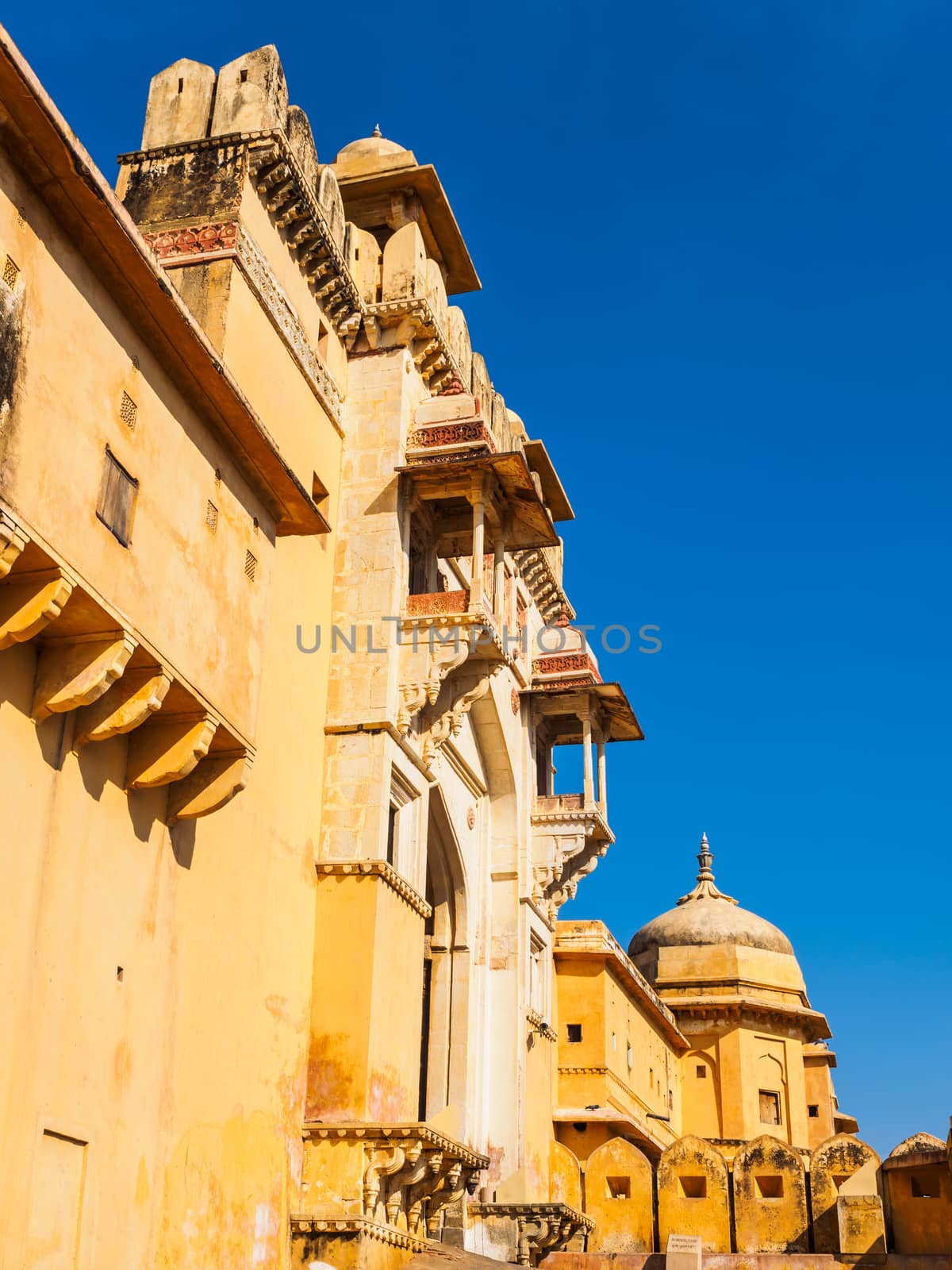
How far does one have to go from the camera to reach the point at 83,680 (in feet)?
31.2

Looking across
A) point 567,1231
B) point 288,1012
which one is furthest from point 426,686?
point 567,1231

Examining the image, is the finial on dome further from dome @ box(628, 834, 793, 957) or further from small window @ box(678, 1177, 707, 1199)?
small window @ box(678, 1177, 707, 1199)

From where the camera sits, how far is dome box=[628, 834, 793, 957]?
36.1 meters

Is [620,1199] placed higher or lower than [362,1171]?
higher

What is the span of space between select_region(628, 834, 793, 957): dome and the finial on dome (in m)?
0.38

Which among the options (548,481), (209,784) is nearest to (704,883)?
(548,481)

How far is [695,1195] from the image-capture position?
1925 centimetres

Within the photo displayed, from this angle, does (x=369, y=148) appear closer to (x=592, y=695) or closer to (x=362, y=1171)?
(x=592, y=695)

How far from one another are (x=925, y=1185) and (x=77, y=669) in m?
13.7

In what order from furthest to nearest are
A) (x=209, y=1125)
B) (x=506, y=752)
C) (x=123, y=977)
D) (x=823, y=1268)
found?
(x=506, y=752)
(x=823, y=1268)
(x=209, y=1125)
(x=123, y=977)

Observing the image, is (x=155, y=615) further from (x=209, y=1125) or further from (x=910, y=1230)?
(x=910, y=1230)

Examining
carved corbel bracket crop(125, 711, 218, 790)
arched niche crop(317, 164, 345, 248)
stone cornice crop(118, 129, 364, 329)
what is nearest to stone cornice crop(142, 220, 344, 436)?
stone cornice crop(118, 129, 364, 329)

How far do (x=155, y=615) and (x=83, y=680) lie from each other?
2.53 ft

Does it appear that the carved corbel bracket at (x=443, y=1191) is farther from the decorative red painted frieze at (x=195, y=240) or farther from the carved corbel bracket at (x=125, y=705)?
the decorative red painted frieze at (x=195, y=240)
